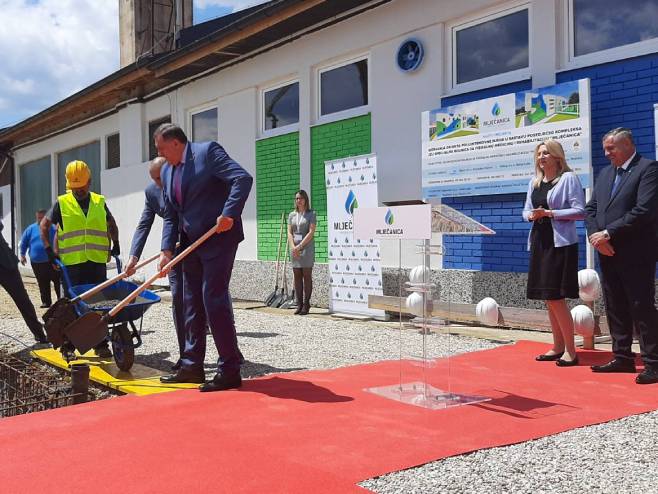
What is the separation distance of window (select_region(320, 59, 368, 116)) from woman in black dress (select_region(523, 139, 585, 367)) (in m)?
5.53

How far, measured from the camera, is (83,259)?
6.68 m

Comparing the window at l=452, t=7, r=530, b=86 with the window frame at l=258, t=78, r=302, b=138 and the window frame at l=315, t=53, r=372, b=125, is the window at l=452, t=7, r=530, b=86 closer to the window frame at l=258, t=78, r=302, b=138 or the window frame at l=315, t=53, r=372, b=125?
the window frame at l=315, t=53, r=372, b=125

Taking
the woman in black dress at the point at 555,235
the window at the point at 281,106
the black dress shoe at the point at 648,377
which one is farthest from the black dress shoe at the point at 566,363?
the window at the point at 281,106

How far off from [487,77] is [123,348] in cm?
578

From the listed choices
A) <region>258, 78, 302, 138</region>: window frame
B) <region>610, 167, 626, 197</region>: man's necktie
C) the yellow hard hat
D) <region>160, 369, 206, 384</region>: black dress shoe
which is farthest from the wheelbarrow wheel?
<region>258, 78, 302, 138</region>: window frame

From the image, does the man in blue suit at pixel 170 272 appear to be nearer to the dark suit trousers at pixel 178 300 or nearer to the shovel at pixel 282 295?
the dark suit trousers at pixel 178 300

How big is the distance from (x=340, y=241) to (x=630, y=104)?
429 cm

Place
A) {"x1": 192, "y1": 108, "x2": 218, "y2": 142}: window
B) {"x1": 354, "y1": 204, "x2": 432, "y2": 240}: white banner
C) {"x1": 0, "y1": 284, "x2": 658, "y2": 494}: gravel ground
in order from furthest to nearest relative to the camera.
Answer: {"x1": 192, "y1": 108, "x2": 218, "y2": 142}: window, {"x1": 354, "y1": 204, "x2": 432, "y2": 240}: white banner, {"x1": 0, "y1": 284, "x2": 658, "y2": 494}: gravel ground

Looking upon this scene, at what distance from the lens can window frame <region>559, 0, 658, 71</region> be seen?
7.55m

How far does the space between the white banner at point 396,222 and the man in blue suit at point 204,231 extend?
32.2 inches

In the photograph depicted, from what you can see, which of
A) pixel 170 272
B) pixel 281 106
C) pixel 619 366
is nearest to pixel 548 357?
pixel 619 366

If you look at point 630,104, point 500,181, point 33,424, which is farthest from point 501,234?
point 33,424

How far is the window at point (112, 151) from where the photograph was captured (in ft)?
61.5

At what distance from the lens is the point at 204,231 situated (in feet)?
16.8
